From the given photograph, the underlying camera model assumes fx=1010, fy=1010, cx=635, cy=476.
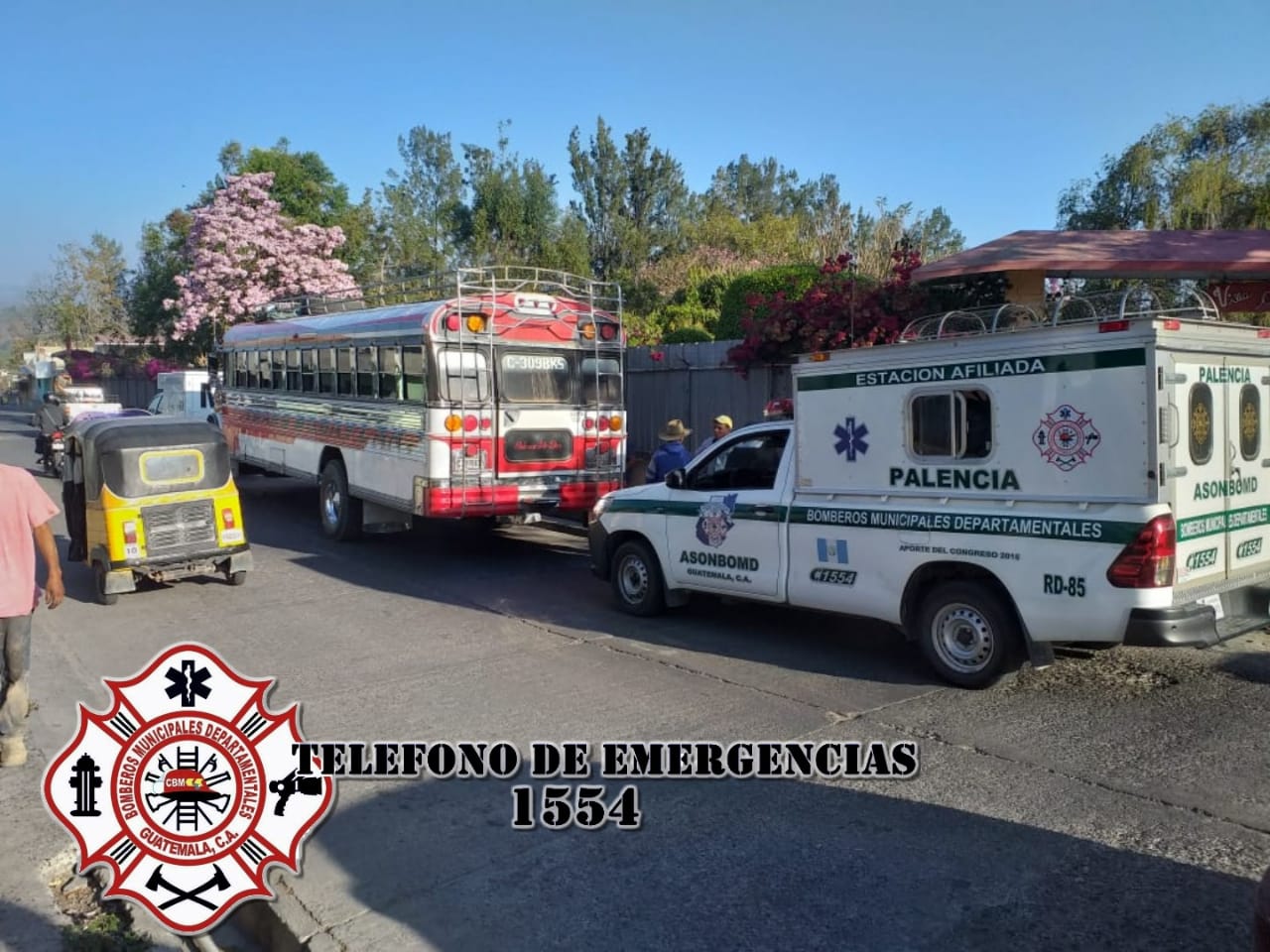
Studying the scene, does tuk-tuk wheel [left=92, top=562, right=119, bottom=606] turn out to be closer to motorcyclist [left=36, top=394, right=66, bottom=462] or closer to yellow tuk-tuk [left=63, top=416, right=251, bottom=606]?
yellow tuk-tuk [left=63, top=416, right=251, bottom=606]

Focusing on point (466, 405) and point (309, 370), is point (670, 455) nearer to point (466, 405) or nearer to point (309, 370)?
point (466, 405)

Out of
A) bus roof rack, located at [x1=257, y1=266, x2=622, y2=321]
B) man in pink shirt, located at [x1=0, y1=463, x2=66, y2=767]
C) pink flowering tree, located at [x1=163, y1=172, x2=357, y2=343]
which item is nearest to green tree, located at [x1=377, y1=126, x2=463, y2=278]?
pink flowering tree, located at [x1=163, y1=172, x2=357, y2=343]

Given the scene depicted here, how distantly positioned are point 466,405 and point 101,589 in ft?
13.4

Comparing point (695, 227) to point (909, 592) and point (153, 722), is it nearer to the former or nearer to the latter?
point (909, 592)

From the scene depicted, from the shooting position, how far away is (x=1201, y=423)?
620cm

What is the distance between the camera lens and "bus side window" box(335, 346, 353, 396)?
13.0m

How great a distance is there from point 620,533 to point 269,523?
812 centimetres

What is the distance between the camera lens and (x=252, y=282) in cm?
3109

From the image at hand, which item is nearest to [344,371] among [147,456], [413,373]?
[413,373]

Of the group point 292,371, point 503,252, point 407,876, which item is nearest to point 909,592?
point 407,876

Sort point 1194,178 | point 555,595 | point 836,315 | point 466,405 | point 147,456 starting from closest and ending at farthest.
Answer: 1. point 147,456
2. point 555,595
3. point 466,405
4. point 836,315
5. point 1194,178

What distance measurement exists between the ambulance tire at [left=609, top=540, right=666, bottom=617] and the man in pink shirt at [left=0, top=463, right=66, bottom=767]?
468 centimetres

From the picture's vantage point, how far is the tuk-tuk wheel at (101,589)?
9.77m

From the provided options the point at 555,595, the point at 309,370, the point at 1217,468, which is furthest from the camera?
the point at 309,370
